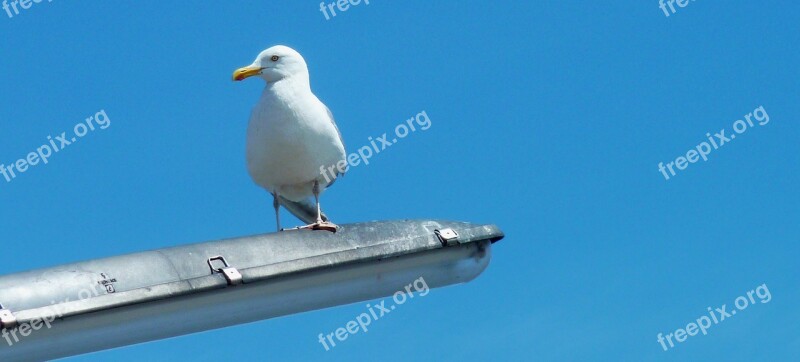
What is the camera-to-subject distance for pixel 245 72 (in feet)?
25.1

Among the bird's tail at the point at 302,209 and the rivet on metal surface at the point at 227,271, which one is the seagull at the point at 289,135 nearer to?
the bird's tail at the point at 302,209

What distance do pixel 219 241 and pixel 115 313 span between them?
0.59 meters

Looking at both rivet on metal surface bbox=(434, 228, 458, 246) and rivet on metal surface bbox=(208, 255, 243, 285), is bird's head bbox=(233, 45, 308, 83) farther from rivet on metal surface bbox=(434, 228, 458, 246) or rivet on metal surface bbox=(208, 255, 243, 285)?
rivet on metal surface bbox=(208, 255, 243, 285)

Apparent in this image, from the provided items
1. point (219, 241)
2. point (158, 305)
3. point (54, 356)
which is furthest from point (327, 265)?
point (54, 356)

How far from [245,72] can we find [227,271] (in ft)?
10.5

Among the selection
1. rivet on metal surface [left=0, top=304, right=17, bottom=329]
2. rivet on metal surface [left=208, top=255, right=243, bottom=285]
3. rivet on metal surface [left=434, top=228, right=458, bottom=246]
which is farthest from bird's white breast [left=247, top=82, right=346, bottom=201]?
rivet on metal surface [left=0, top=304, right=17, bottom=329]

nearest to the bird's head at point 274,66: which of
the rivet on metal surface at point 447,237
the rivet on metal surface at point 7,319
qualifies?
the rivet on metal surface at point 447,237

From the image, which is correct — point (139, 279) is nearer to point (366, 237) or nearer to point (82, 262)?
point (82, 262)

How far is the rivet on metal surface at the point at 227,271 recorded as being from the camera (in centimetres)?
459

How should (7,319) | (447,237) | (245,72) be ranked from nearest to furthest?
(7,319) < (447,237) < (245,72)

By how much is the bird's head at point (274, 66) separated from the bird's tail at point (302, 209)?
2.79 feet

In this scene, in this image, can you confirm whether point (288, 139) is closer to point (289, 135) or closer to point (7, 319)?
point (289, 135)

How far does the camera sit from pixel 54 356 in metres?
4.20

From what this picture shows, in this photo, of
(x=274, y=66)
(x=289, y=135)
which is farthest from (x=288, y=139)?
(x=274, y=66)
